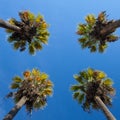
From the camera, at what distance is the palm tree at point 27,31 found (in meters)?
31.4

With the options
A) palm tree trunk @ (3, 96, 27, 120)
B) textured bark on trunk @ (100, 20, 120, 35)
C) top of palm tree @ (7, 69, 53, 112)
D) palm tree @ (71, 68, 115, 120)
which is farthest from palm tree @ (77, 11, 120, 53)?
palm tree trunk @ (3, 96, 27, 120)

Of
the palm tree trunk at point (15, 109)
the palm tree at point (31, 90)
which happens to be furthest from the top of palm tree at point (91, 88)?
the palm tree trunk at point (15, 109)

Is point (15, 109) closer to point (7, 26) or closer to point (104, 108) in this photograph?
point (7, 26)

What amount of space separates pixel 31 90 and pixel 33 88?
38cm

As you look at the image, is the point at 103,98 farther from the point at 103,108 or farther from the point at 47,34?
the point at 47,34

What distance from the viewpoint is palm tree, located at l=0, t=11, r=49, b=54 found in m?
31.4

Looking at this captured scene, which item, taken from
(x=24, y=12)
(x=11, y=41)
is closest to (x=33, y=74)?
(x=11, y=41)

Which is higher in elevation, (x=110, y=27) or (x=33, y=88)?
(x=110, y=27)

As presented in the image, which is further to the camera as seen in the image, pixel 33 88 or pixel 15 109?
pixel 33 88

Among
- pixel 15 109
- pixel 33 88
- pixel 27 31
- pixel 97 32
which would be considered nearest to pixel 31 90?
pixel 33 88

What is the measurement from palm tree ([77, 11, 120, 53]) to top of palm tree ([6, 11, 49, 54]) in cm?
387

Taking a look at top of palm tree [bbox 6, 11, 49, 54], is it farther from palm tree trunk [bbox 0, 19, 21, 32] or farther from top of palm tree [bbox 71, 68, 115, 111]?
top of palm tree [bbox 71, 68, 115, 111]

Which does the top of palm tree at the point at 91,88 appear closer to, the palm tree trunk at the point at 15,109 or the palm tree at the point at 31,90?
the palm tree at the point at 31,90

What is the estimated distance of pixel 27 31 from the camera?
3155 centimetres
